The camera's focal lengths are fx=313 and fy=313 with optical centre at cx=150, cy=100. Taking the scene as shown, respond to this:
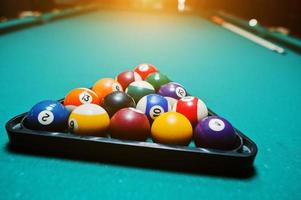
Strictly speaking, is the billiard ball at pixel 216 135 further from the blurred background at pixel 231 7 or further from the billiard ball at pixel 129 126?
the blurred background at pixel 231 7

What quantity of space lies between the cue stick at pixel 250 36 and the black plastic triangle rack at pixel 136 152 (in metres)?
2.85

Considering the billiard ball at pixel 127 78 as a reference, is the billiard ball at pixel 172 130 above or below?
above

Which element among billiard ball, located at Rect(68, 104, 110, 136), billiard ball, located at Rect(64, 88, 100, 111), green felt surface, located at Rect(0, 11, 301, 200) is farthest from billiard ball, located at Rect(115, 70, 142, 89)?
billiard ball, located at Rect(68, 104, 110, 136)

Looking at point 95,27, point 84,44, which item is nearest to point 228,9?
point 95,27

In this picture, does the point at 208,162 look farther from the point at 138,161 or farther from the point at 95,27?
the point at 95,27

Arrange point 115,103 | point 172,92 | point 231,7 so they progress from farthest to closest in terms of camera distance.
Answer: point 231,7 → point 172,92 → point 115,103

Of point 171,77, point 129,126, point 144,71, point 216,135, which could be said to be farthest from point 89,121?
point 171,77

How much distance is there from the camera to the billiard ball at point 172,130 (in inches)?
54.7

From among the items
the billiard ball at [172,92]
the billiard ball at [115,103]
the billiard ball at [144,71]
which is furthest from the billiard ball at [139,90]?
the billiard ball at [144,71]

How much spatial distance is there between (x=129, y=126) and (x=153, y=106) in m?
0.25

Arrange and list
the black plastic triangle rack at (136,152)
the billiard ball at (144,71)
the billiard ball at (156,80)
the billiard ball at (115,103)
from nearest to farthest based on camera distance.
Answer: the black plastic triangle rack at (136,152)
the billiard ball at (115,103)
the billiard ball at (156,80)
the billiard ball at (144,71)

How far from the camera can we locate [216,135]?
53.8 inches

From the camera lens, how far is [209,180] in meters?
1.27

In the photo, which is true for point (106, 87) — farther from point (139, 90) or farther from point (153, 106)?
point (153, 106)
